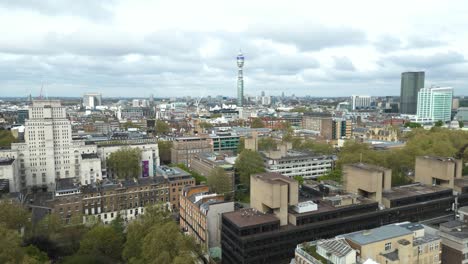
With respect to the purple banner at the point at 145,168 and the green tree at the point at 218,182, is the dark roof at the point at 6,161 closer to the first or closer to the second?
the purple banner at the point at 145,168

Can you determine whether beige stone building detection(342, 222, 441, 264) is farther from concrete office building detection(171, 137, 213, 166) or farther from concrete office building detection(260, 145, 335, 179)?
concrete office building detection(171, 137, 213, 166)

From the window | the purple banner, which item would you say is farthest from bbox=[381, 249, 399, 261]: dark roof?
the purple banner

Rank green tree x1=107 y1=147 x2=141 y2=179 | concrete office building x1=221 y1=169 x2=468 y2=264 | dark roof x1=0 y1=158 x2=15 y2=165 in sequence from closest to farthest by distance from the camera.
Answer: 1. concrete office building x1=221 y1=169 x2=468 y2=264
2. dark roof x1=0 y1=158 x2=15 y2=165
3. green tree x1=107 y1=147 x2=141 y2=179

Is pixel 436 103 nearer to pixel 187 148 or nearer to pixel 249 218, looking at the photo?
pixel 187 148

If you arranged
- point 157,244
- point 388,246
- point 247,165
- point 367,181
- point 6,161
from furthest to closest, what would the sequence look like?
point 247,165, point 6,161, point 367,181, point 157,244, point 388,246

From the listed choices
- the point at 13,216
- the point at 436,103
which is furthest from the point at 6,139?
the point at 436,103

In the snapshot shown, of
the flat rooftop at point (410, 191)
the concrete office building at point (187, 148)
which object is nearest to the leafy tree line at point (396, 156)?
the flat rooftop at point (410, 191)

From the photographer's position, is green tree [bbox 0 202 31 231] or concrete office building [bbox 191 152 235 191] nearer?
green tree [bbox 0 202 31 231]
